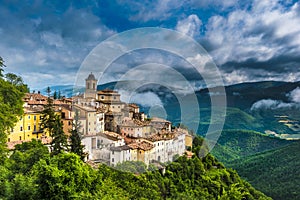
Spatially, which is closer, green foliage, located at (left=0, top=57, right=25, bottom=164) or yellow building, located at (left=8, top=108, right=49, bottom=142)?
green foliage, located at (left=0, top=57, right=25, bottom=164)

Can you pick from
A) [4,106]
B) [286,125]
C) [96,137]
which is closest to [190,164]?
[96,137]

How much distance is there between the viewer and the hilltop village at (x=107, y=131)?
918 inches

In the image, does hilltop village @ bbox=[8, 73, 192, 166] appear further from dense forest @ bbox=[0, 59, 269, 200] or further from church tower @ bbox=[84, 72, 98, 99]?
dense forest @ bbox=[0, 59, 269, 200]

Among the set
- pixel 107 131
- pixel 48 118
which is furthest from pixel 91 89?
pixel 48 118

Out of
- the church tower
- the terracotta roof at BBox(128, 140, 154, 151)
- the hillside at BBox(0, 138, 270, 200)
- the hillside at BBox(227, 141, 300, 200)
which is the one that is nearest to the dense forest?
the hillside at BBox(0, 138, 270, 200)

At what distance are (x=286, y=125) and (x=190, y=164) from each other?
155 m

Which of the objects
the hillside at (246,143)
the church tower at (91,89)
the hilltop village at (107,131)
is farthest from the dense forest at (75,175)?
the hillside at (246,143)

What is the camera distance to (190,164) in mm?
29766

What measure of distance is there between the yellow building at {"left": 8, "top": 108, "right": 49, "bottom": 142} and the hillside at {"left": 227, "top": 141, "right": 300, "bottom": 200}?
42814mm

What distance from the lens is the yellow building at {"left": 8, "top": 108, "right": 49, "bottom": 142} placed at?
23.5 metres

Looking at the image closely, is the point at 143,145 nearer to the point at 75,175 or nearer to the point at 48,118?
the point at 48,118

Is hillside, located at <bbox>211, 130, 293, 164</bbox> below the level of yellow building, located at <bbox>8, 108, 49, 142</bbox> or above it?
below

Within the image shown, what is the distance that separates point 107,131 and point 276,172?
4801 cm

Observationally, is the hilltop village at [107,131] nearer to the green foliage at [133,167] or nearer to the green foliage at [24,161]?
the green foliage at [133,167]
